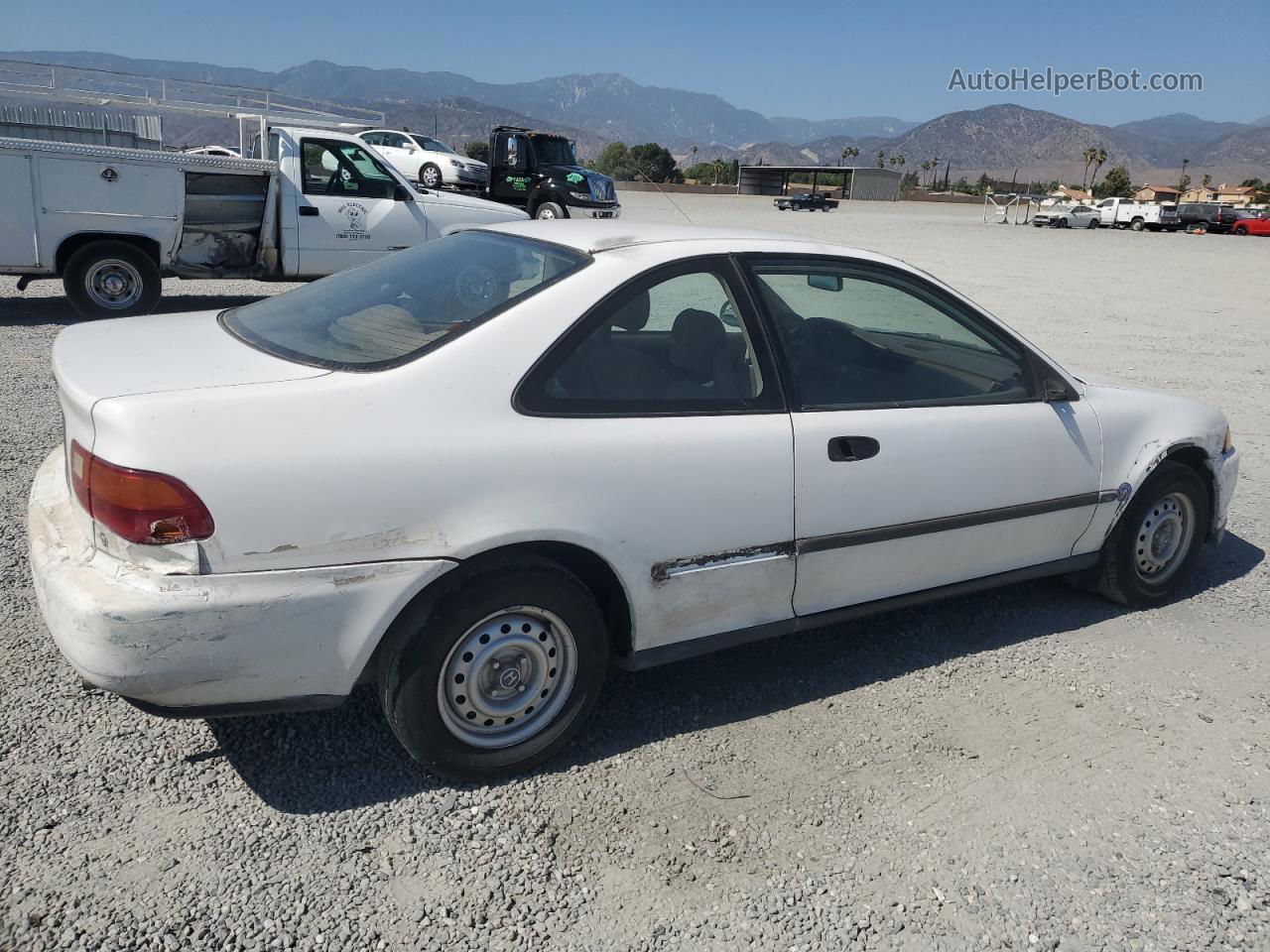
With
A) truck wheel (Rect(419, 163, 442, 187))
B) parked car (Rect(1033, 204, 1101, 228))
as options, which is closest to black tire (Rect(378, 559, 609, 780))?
truck wheel (Rect(419, 163, 442, 187))

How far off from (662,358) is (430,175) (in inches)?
1019

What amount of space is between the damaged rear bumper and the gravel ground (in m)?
0.43

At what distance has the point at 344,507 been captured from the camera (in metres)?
2.53

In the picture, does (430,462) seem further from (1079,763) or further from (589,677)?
(1079,763)

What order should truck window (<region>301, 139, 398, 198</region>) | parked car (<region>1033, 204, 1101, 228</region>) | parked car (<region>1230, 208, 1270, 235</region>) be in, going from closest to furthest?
truck window (<region>301, 139, 398, 198</region>) → parked car (<region>1230, 208, 1270, 235</region>) → parked car (<region>1033, 204, 1101, 228</region>)

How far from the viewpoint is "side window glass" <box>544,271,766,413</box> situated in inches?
116

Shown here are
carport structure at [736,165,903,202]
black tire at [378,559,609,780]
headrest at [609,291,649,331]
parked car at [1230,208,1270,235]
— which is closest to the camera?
black tire at [378,559,609,780]

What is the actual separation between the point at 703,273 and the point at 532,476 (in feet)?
3.21

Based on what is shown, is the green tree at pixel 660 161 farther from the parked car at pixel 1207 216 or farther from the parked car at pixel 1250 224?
the parked car at pixel 1250 224

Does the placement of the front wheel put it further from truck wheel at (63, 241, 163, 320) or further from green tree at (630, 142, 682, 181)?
green tree at (630, 142, 682, 181)

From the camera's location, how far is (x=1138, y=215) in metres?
48.2

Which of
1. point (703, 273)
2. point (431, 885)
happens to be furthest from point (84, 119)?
point (431, 885)

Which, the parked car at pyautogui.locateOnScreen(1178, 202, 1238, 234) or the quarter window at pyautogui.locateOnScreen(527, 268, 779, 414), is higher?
the parked car at pyautogui.locateOnScreen(1178, 202, 1238, 234)

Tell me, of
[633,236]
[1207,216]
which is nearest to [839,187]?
[1207,216]
